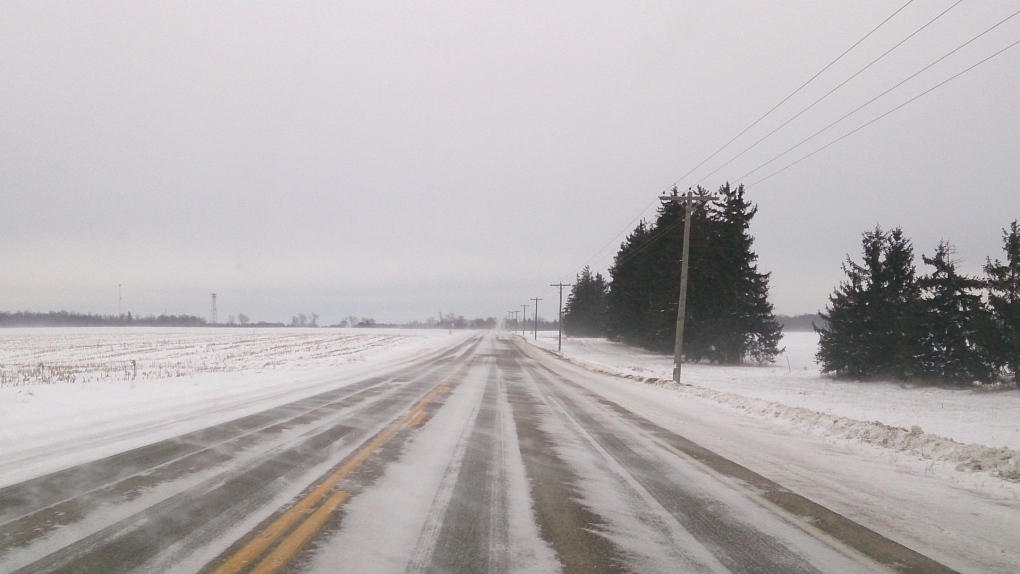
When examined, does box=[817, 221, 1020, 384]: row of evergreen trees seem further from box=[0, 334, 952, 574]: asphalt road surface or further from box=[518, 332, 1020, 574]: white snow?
box=[0, 334, 952, 574]: asphalt road surface

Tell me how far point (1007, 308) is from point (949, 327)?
2.71 meters

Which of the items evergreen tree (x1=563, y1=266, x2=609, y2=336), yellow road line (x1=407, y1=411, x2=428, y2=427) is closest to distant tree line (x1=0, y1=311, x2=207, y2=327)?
evergreen tree (x1=563, y1=266, x2=609, y2=336)

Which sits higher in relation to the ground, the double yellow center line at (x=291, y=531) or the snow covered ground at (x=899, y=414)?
the double yellow center line at (x=291, y=531)

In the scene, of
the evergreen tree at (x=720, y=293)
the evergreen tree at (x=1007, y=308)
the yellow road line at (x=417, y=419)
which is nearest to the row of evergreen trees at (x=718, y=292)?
the evergreen tree at (x=720, y=293)

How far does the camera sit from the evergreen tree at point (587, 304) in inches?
3659

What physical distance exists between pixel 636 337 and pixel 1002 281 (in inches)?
1423

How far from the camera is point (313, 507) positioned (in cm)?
489

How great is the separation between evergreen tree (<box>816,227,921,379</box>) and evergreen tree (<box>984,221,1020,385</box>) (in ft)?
10.2

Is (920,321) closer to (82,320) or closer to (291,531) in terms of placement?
Result: (291,531)

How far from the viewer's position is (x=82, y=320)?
147 meters

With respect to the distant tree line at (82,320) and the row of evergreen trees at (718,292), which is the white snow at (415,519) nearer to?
the row of evergreen trees at (718,292)

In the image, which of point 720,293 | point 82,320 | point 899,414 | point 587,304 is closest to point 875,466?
point 899,414

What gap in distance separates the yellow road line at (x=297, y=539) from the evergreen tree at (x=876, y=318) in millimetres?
24086

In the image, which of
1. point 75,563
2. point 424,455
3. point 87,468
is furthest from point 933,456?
point 87,468
